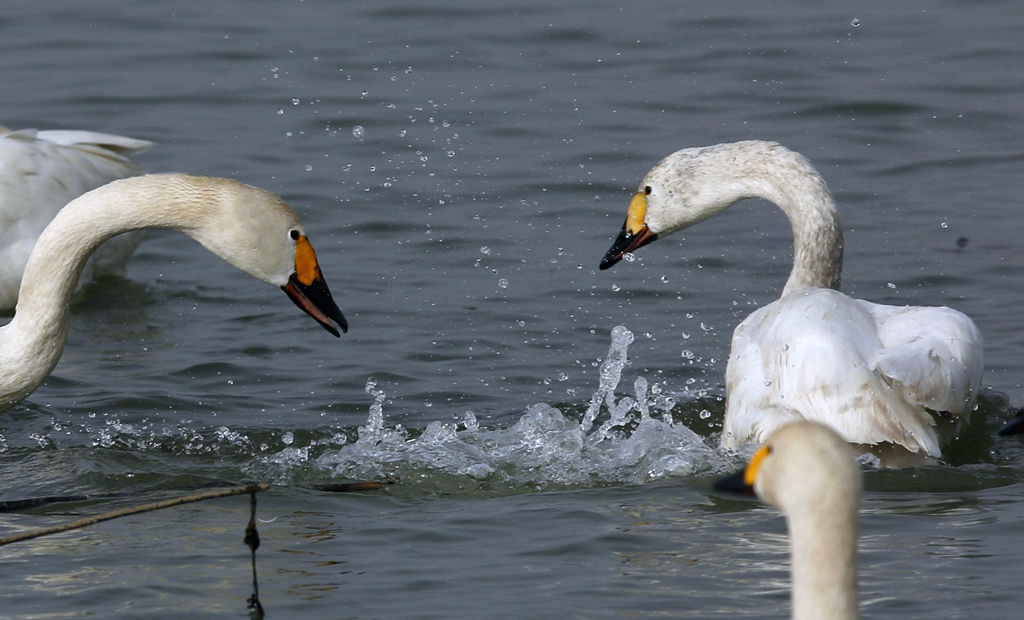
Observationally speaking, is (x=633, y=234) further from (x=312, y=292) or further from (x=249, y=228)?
(x=249, y=228)

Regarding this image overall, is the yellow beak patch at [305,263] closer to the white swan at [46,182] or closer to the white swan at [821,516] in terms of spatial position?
the white swan at [46,182]

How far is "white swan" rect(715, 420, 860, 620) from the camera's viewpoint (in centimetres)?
333

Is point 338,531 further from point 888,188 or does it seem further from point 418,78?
point 418,78

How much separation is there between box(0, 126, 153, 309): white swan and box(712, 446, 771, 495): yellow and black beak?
17.6ft

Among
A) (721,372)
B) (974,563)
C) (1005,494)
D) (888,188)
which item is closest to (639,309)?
(721,372)

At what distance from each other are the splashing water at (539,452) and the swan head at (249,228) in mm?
694

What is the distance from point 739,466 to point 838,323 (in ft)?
1.95

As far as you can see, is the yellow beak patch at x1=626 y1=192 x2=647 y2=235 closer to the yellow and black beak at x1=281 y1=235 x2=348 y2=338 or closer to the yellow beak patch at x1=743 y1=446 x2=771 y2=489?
the yellow and black beak at x1=281 y1=235 x2=348 y2=338

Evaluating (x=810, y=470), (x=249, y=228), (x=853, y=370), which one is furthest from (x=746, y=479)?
(x=249, y=228)

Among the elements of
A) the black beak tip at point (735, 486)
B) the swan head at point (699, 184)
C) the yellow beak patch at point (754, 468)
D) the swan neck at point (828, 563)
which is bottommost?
the swan neck at point (828, 563)

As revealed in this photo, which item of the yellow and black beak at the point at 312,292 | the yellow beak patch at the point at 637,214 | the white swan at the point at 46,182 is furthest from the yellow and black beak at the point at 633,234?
the white swan at the point at 46,182

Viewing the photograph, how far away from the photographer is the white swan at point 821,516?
131 inches

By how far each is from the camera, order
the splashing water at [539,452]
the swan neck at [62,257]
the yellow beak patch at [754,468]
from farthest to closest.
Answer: the swan neck at [62,257]
the splashing water at [539,452]
the yellow beak patch at [754,468]

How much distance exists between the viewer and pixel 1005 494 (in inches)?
220
